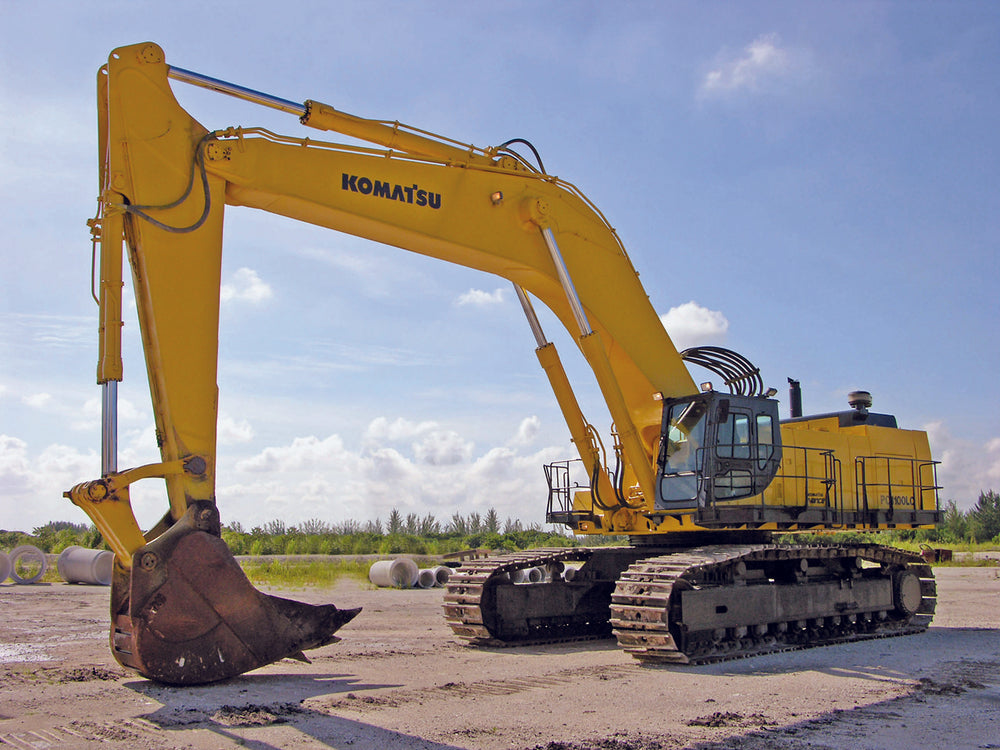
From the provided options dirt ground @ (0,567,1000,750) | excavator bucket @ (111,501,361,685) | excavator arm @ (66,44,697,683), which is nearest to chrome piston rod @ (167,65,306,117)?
excavator arm @ (66,44,697,683)

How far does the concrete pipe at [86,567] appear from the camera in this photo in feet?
81.5

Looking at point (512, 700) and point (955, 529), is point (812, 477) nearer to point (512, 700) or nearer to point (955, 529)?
point (512, 700)

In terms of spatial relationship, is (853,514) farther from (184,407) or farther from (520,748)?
(184,407)

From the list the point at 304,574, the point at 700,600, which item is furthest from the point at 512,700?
the point at 304,574

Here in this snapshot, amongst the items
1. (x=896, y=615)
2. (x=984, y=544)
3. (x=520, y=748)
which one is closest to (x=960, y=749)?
(x=520, y=748)

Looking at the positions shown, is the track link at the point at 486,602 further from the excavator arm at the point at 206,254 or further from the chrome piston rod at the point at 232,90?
the chrome piston rod at the point at 232,90

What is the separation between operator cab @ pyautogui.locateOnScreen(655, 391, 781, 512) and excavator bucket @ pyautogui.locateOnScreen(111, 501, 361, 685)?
5433mm

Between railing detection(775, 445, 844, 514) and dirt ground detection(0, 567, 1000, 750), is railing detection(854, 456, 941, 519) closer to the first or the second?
railing detection(775, 445, 844, 514)

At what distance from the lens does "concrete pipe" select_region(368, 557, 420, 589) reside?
2280 cm

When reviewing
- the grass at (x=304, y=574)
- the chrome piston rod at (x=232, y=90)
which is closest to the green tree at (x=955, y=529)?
the grass at (x=304, y=574)

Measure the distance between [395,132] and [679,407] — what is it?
4985mm

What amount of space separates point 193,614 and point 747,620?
7.10 m

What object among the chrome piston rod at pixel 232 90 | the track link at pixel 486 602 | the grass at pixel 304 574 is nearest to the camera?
the chrome piston rod at pixel 232 90

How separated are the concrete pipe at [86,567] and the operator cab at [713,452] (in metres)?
18.9
